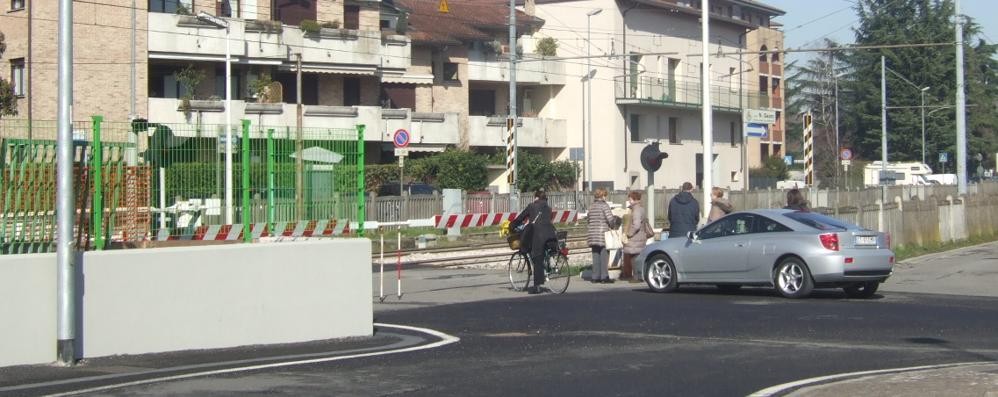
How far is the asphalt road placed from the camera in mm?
10023

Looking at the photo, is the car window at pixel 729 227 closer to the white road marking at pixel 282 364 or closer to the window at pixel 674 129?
the white road marking at pixel 282 364

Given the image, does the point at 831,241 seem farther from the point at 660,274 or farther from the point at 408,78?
the point at 408,78

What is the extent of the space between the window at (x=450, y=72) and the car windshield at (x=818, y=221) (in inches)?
1619

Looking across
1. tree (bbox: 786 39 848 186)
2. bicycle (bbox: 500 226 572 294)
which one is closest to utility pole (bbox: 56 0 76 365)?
bicycle (bbox: 500 226 572 294)

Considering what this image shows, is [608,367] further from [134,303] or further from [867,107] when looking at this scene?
[867,107]

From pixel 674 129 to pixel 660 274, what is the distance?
50941mm

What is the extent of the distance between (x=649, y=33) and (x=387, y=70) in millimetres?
18269

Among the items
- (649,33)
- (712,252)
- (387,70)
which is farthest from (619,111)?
(712,252)

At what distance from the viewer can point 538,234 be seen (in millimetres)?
19672

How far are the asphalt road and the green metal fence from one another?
221 centimetres

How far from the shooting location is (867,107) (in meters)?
86.2

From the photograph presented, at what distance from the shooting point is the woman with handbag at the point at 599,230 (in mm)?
21531

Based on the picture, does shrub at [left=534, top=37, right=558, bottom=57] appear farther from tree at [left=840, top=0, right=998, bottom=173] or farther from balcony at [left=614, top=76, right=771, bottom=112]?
tree at [left=840, top=0, right=998, bottom=173]

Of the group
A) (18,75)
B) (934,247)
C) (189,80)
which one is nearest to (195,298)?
(934,247)
